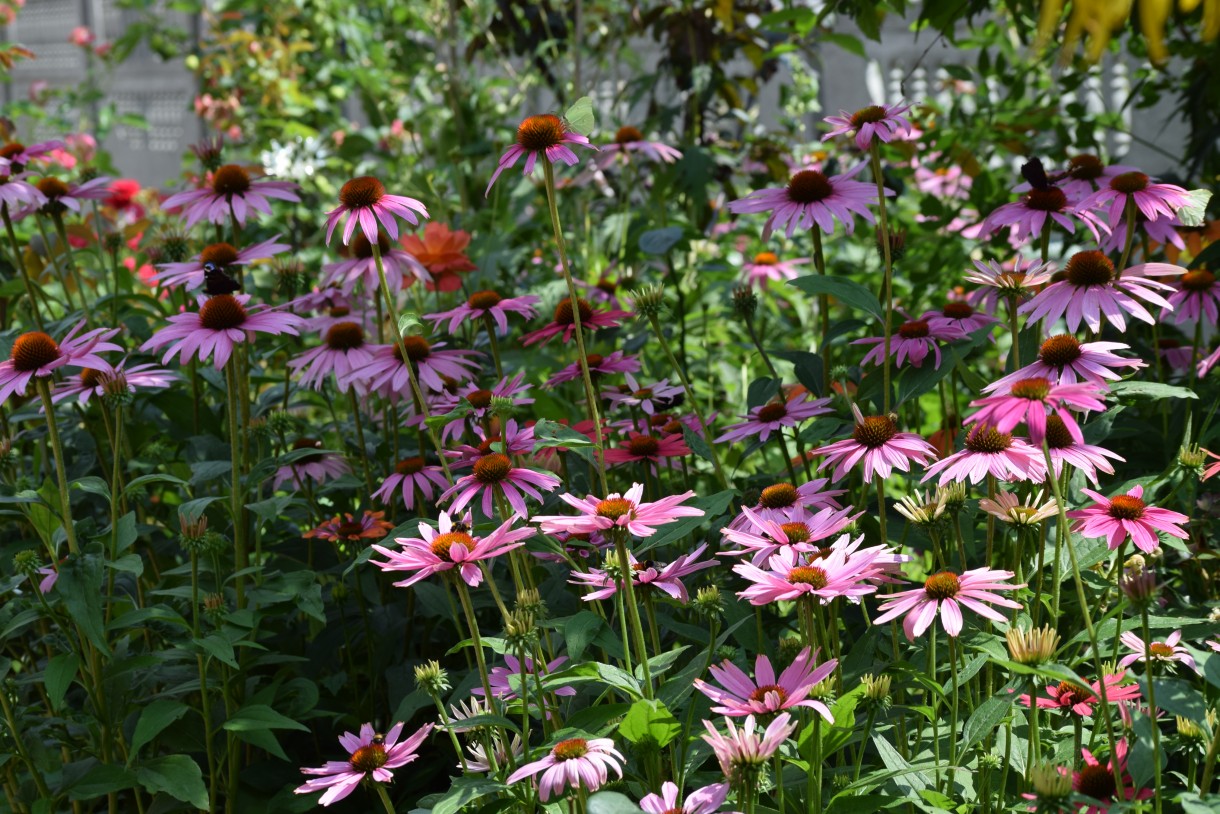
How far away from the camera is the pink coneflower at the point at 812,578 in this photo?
3.08 ft

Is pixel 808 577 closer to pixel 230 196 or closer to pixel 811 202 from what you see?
pixel 811 202

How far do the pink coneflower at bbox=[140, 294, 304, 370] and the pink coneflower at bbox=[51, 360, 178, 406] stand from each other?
0.18 feet

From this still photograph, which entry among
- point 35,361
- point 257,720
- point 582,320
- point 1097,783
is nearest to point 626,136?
point 582,320

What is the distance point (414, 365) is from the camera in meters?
1.57

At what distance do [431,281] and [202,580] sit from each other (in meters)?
0.63

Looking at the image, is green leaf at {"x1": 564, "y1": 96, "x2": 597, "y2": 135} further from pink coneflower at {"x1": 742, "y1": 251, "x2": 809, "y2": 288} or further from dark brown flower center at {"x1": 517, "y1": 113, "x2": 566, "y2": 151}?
pink coneflower at {"x1": 742, "y1": 251, "x2": 809, "y2": 288}

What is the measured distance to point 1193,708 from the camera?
963 mm

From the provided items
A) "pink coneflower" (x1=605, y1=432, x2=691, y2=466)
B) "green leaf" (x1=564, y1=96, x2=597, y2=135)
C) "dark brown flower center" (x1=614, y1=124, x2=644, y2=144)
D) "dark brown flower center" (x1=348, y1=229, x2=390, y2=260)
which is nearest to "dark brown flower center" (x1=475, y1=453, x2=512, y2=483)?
"pink coneflower" (x1=605, y1=432, x2=691, y2=466)

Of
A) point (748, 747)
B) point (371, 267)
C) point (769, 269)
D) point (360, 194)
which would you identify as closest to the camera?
point (748, 747)

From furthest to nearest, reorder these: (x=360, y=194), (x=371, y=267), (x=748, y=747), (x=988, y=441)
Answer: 1. (x=371, y=267)
2. (x=360, y=194)
3. (x=988, y=441)
4. (x=748, y=747)

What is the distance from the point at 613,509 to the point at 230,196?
0.98 metres

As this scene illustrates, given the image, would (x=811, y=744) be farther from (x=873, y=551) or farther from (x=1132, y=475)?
(x=1132, y=475)

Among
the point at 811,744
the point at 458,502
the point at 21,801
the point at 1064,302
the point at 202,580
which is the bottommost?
the point at 21,801

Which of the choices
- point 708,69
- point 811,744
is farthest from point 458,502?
point 708,69
